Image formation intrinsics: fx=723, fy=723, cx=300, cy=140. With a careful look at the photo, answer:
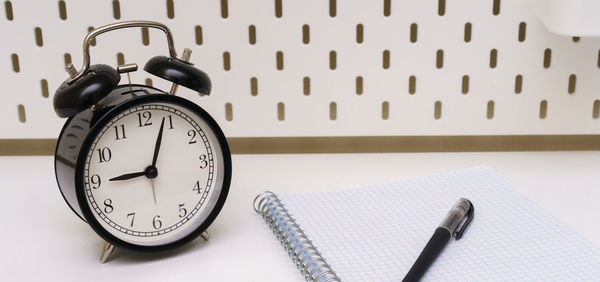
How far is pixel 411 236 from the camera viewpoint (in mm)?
676

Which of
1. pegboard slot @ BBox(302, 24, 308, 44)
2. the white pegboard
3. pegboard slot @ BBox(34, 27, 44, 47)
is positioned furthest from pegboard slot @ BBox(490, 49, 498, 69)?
pegboard slot @ BBox(34, 27, 44, 47)

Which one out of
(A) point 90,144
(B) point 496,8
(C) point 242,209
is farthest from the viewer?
(B) point 496,8

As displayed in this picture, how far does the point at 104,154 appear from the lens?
2.05 feet

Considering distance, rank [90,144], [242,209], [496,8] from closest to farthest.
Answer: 1. [90,144]
2. [242,209]
3. [496,8]

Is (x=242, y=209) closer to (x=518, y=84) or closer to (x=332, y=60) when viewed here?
(x=332, y=60)

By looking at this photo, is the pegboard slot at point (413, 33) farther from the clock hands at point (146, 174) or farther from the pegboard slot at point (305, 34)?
the clock hands at point (146, 174)

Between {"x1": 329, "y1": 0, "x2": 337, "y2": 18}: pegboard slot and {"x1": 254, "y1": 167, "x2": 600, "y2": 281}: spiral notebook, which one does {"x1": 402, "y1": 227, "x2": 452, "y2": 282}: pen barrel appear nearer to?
{"x1": 254, "y1": 167, "x2": 600, "y2": 281}: spiral notebook

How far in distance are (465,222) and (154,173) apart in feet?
0.96

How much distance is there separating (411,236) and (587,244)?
0.16 m

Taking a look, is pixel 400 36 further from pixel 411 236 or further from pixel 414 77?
pixel 411 236

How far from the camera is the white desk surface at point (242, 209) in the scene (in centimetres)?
65

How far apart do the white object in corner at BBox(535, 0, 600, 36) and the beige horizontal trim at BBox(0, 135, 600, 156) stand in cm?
18

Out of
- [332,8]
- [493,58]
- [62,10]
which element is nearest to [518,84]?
[493,58]

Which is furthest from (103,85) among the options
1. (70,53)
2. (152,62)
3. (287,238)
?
(70,53)
